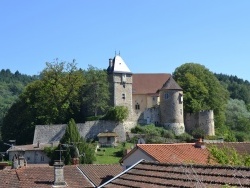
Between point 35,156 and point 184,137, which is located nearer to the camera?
point 35,156

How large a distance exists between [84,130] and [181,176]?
62127mm

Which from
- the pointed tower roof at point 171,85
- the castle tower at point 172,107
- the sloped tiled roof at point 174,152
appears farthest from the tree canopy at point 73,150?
the pointed tower roof at point 171,85

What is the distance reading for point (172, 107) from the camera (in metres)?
80.2

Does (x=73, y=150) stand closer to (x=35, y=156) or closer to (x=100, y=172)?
(x=35, y=156)

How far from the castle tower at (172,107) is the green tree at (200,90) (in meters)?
3.64

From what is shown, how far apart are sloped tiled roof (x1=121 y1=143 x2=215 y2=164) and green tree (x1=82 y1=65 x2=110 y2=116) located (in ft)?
153

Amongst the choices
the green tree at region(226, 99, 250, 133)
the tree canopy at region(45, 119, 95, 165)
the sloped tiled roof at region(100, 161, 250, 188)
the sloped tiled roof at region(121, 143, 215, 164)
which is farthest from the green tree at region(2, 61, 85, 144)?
the sloped tiled roof at region(100, 161, 250, 188)

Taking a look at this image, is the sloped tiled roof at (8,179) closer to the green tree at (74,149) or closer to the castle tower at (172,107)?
the green tree at (74,149)

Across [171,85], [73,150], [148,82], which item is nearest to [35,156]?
[73,150]

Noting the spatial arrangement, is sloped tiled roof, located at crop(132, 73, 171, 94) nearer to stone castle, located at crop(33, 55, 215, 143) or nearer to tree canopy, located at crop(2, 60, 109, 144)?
stone castle, located at crop(33, 55, 215, 143)

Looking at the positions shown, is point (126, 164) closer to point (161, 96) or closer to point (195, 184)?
point (195, 184)

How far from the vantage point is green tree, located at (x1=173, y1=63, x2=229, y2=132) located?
8444cm

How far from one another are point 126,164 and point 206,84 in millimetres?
61572

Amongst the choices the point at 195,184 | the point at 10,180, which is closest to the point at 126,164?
the point at 10,180
